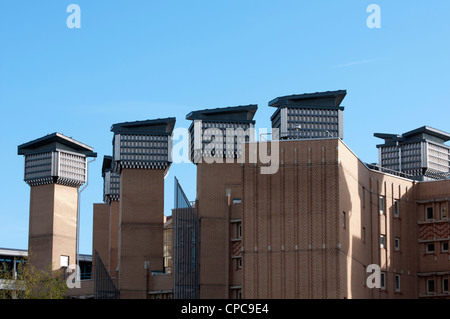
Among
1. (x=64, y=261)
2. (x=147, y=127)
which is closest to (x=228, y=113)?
(x=147, y=127)

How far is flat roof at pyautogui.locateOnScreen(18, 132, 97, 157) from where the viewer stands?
10875 centimetres

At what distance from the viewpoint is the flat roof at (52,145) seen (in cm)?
10875

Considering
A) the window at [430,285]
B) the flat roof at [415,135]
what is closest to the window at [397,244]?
the window at [430,285]

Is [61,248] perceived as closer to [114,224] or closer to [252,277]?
[114,224]

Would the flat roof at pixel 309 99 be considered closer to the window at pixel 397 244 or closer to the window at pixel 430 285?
the window at pixel 397 244

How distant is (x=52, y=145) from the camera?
109 meters

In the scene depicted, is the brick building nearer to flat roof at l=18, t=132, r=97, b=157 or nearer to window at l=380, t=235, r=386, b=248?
window at l=380, t=235, r=386, b=248

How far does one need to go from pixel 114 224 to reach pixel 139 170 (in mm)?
17145

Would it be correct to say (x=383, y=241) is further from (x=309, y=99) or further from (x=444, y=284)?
(x=309, y=99)

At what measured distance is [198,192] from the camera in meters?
90.4
